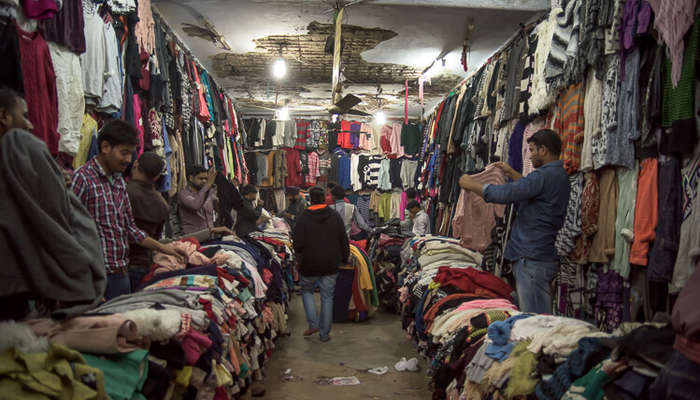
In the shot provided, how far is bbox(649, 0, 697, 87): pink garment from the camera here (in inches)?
111

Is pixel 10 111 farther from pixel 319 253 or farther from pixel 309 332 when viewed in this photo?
pixel 309 332

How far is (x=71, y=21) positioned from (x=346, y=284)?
4.49 metres

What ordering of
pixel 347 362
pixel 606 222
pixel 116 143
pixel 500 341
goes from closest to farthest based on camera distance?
pixel 500 341 → pixel 116 143 → pixel 606 222 → pixel 347 362

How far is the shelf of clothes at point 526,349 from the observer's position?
4.81 feet

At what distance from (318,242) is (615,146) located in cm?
331

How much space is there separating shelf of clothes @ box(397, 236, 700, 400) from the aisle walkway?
454 mm

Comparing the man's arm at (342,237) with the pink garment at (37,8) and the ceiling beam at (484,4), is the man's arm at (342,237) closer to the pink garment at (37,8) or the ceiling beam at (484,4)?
the ceiling beam at (484,4)

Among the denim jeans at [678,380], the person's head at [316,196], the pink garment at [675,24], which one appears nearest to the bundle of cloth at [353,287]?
the person's head at [316,196]

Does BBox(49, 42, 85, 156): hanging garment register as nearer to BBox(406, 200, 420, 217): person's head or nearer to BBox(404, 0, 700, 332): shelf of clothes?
BBox(404, 0, 700, 332): shelf of clothes

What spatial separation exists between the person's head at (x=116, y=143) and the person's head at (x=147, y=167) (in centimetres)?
69

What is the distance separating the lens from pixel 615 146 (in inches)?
144

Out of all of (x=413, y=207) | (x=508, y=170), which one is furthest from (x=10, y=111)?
(x=413, y=207)

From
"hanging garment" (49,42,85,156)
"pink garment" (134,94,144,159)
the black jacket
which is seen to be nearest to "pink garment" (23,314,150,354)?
"hanging garment" (49,42,85,156)

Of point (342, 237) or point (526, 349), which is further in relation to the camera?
point (342, 237)
